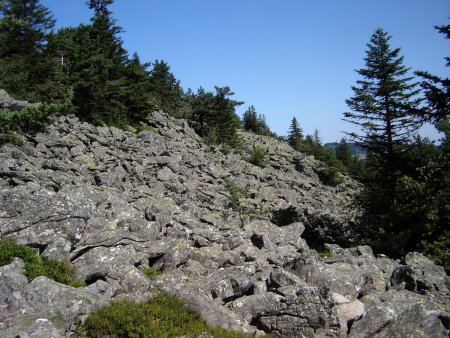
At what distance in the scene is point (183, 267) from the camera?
11.5 m

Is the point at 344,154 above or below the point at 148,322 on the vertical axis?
above

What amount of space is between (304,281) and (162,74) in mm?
57664

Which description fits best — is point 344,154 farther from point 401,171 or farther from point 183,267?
point 183,267

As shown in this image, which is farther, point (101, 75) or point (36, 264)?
point (101, 75)

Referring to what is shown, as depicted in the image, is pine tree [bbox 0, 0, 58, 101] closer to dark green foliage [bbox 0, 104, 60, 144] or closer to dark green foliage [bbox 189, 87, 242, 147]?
dark green foliage [bbox 0, 104, 60, 144]

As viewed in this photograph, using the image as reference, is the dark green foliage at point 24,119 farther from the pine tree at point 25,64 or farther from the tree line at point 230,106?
the pine tree at point 25,64

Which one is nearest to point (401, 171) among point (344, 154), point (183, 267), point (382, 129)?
point (382, 129)

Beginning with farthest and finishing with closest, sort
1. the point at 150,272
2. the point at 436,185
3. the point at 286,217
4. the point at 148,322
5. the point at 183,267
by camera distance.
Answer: the point at 286,217
the point at 436,185
the point at 183,267
the point at 150,272
the point at 148,322

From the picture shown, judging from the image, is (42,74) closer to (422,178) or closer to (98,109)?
(98,109)

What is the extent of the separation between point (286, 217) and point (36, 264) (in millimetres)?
17525

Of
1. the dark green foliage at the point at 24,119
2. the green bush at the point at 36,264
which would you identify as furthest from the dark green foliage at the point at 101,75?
the green bush at the point at 36,264

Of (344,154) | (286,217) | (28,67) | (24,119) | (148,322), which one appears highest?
(28,67)

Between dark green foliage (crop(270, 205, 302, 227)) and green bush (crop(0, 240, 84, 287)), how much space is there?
16.2 metres

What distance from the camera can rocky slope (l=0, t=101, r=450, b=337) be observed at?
7828 millimetres
